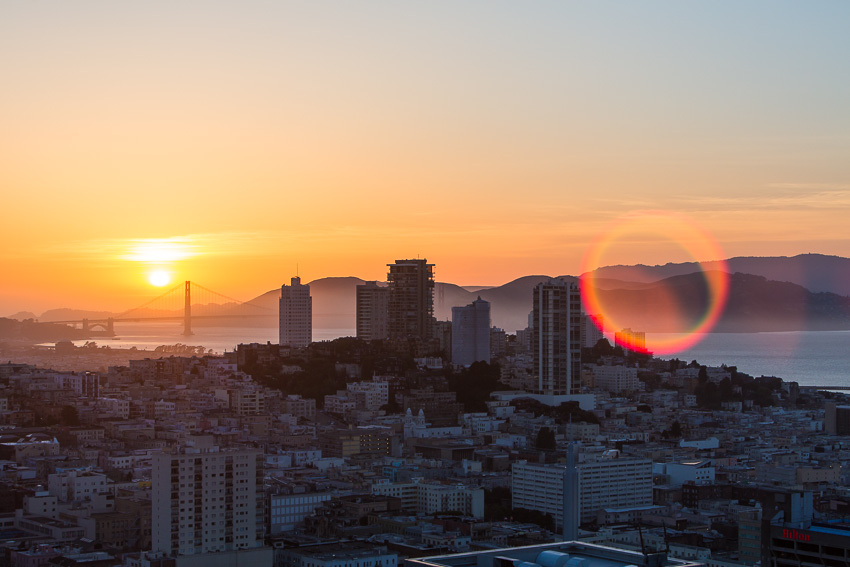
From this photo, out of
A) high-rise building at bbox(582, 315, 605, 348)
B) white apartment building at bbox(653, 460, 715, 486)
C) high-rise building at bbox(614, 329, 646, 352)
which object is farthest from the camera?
high-rise building at bbox(614, 329, 646, 352)

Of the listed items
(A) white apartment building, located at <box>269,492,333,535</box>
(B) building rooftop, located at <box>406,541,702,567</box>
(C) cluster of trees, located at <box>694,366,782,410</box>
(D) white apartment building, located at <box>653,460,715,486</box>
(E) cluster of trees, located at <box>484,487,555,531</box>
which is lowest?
(E) cluster of trees, located at <box>484,487,555,531</box>

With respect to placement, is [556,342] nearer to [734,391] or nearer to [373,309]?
[734,391]

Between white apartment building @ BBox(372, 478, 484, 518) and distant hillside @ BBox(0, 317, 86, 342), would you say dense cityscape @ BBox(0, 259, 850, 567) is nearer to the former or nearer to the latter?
white apartment building @ BBox(372, 478, 484, 518)

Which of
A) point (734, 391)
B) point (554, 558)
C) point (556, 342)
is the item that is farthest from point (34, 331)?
point (554, 558)

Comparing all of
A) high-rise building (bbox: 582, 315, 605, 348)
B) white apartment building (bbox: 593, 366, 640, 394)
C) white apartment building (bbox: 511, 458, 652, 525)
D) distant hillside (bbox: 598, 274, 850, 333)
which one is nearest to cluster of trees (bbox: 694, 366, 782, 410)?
white apartment building (bbox: 593, 366, 640, 394)

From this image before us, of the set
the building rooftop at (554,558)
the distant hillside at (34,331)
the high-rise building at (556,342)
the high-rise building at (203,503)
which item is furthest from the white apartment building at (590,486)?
the distant hillside at (34,331)
